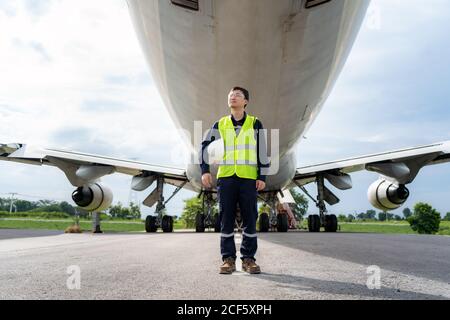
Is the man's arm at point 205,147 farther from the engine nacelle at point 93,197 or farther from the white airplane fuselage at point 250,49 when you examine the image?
the engine nacelle at point 93,197

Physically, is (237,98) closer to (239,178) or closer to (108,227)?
(239,178)

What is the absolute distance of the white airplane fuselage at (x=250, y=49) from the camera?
430 cm

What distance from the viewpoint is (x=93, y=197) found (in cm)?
1380

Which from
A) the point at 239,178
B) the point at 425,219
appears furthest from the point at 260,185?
the point at 425,219

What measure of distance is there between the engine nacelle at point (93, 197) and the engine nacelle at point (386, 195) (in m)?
10.2

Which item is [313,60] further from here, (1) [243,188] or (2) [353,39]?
(1) [243,188]

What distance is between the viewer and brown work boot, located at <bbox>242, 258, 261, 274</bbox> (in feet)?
10.8

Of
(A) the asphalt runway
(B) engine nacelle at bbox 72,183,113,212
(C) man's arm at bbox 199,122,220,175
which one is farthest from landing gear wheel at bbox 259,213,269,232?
(C) man's arm at bbox 199,122,220,175

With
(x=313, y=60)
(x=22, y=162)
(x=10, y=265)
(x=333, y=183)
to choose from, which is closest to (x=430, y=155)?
(x=333, y=183)

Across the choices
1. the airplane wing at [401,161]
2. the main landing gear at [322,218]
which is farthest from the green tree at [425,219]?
the airplane wing at [401,161]

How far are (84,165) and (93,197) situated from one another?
4.27 feet

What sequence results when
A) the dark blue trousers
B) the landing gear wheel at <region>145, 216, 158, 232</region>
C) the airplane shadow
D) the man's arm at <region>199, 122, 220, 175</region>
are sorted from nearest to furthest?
the airplane shadow
the dark blue trousers
the man's arm at <region>199, 122, 220, 175</region>
the landing gear wheel at <region>145, 216, 158, 232</region>

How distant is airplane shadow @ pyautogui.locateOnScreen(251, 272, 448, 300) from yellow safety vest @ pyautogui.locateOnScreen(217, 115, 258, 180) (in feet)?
3.49

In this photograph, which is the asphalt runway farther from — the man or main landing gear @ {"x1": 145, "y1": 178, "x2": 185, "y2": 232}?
main landing gear @ {"x1": 145, "y1": 178, "x2": 185, "y2": 232}
